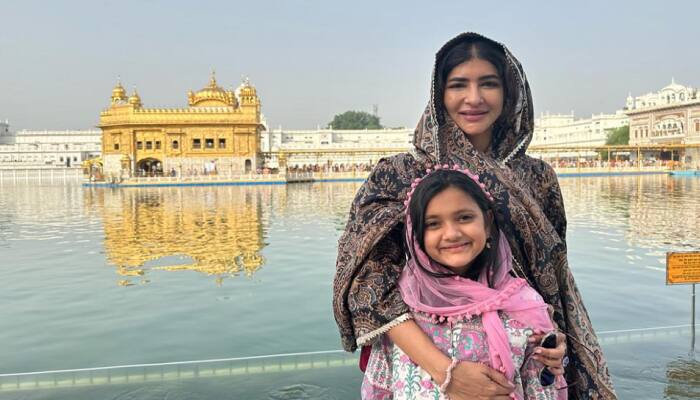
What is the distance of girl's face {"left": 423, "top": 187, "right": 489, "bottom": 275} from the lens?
141cm

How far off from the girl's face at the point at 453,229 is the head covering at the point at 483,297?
4 cm

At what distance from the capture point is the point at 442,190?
4.62 feet

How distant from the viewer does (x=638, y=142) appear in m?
54.5

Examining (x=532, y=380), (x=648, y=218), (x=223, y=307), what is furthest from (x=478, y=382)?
(x=648, y=218)

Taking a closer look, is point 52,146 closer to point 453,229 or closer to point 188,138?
point 188,138

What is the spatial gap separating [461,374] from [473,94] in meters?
0.70

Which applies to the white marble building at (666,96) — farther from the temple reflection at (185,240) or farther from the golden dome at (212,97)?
the temple reflection at (185,240)

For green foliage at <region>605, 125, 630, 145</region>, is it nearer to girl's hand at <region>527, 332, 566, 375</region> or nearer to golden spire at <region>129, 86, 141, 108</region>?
golden spire at <region>129, 86, 141, 108</region>

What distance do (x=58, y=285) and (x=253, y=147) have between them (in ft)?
99.3

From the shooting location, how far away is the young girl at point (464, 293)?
137 centimetres

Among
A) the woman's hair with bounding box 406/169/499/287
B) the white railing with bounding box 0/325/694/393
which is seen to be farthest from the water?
the woman's hair with bounding box 406/169/499/287

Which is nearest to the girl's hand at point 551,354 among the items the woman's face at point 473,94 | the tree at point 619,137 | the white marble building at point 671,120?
the woman's face at point 473,94

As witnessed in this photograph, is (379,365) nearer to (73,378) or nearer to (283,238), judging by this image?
(73,378)

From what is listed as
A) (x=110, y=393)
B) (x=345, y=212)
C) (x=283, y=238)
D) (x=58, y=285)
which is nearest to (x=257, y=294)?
(x=58, y=285)
